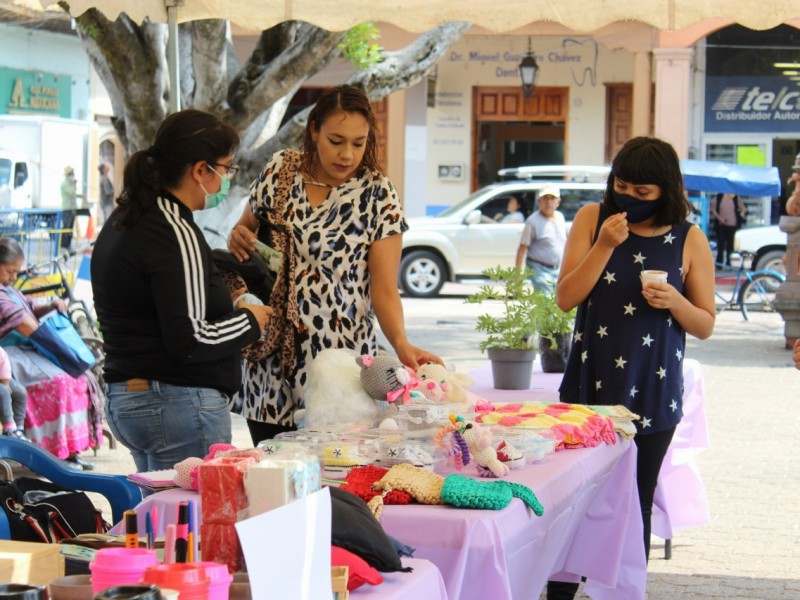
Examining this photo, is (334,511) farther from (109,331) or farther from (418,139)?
(418,139)

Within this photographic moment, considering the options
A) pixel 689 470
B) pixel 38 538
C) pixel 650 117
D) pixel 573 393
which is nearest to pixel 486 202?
pixel 650 117

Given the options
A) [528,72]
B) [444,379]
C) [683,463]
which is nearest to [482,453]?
[444,379]

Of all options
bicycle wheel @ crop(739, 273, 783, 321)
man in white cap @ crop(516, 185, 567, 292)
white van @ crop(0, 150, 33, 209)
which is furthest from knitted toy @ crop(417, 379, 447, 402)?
white van @ crop(0, 150, 33, 209)

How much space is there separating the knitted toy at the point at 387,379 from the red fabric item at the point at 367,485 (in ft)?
1.69

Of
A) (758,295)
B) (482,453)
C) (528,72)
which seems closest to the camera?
(482,453)

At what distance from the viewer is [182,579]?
2.07 metres

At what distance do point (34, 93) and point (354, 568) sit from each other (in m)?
32.5

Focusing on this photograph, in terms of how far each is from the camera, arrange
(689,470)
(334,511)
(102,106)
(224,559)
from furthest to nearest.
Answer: (102,106) < (689,470) < (334,511) < (224,559)

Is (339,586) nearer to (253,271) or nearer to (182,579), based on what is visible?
(182,579)

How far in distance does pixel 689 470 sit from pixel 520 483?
3.13 meters

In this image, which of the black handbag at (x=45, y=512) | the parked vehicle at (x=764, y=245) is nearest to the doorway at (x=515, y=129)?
the parked vehicle at (x=764, y=245)

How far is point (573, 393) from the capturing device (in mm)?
4727

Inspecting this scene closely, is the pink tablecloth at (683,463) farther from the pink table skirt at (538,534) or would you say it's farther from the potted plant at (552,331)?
the pink table skirt at (538,534)

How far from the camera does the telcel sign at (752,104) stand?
26.5m
